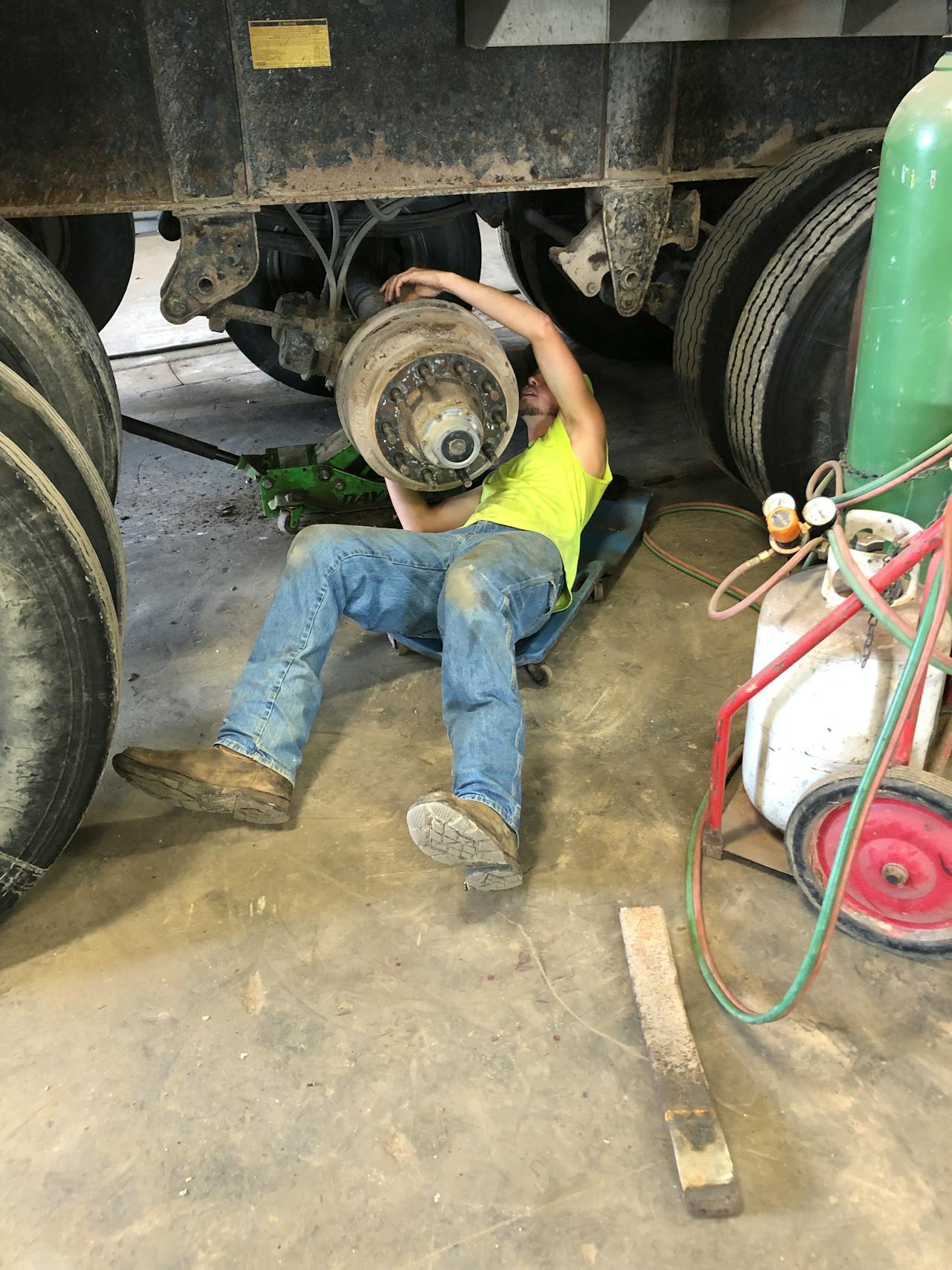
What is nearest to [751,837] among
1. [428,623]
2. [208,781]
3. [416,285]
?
[428,623]

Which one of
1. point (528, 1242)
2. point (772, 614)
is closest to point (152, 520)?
point (772, 614)

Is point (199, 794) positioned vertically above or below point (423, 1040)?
above

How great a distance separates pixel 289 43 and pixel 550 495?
122cm

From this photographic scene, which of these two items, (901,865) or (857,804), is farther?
(901,865)

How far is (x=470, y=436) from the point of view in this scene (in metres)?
2.39

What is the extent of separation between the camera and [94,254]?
11.7 feet

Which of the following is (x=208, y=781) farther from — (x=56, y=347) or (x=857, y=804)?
(x=857, y=804)

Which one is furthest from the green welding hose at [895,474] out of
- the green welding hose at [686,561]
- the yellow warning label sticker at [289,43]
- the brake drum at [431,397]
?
the yellow warning label sticker at [289,43]

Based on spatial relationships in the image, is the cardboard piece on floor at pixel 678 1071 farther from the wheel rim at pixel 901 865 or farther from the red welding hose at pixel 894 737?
the wheel rim at pixel 901 865

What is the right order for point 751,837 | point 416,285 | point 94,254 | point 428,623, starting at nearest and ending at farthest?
1. point 751,837
2. point 428,623
3. point 416,285
4. point 94,254

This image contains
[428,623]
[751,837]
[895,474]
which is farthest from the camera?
[428,623]

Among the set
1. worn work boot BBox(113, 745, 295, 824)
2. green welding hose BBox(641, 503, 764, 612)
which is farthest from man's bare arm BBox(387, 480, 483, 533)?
worn work boot BBox(113, 745, 295, 824)

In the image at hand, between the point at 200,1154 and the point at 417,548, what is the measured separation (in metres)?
1.44

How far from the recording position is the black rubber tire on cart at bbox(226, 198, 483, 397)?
11.9ft
